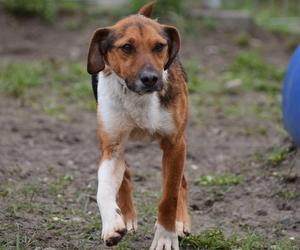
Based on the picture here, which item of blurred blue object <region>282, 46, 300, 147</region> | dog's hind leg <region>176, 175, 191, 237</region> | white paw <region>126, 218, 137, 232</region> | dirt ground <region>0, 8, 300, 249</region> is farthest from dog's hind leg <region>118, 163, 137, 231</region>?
blurred blue object <region>282, 46, 300, 147</region>

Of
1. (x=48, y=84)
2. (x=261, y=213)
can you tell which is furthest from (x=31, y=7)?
(x=261, y=213)

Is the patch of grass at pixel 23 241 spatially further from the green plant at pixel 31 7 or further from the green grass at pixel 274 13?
the green grass at pixel 274 13

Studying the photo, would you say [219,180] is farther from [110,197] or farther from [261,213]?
[110,197]

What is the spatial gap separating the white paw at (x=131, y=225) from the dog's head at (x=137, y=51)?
44.3 inches

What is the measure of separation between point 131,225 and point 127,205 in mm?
137

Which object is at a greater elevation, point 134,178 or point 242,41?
point 134,178

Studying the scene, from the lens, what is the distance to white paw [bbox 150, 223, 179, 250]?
17.2ft

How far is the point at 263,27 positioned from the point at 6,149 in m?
6.16

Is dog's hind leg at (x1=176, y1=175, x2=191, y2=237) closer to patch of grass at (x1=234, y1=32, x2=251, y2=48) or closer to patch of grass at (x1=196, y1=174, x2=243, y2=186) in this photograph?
patch of grass at (x1=196, y1=174, x2=243, y2=186)

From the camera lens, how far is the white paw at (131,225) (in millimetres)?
5738

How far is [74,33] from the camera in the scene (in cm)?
1209

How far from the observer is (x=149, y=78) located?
4.80 meters

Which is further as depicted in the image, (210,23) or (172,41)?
(210,23)

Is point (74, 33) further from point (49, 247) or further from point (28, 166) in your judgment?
point (49, 247)
